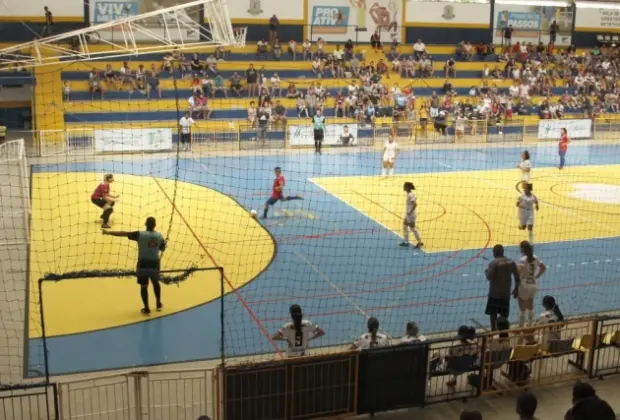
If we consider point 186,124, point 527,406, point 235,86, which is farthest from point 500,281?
point 235,86

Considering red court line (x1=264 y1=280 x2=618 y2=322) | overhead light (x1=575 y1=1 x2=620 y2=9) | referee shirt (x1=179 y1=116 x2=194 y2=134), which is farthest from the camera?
overhead light (x1=575 y1=1 x2=620 y2=9)

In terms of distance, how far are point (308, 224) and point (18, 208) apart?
762 cm

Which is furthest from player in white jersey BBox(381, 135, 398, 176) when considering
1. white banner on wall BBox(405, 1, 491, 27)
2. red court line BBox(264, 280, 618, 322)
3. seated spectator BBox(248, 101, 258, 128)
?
white banner on wall BBox(405, 1, 491, 27)

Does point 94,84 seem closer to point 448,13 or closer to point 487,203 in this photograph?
point 487,203

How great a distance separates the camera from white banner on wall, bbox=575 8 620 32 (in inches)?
1873

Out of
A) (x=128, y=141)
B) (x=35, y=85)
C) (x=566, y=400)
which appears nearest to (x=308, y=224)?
(x=566, y=400)

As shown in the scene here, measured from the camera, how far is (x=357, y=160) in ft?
95.8

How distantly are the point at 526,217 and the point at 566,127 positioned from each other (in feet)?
65.7

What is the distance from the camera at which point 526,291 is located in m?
11.7

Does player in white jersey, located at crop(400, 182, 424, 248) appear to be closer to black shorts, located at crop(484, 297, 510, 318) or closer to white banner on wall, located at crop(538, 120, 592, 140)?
black shorts, located at crop(484, 297, 510, 318)

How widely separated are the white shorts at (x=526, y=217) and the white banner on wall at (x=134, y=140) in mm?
16606

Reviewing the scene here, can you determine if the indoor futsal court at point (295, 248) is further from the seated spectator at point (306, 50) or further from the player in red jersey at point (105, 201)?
the seated spectator at point (306, 50)

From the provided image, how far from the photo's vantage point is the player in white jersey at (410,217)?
16375 millimetres

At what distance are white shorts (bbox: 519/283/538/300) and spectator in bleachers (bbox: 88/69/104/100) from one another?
83.2 ft
